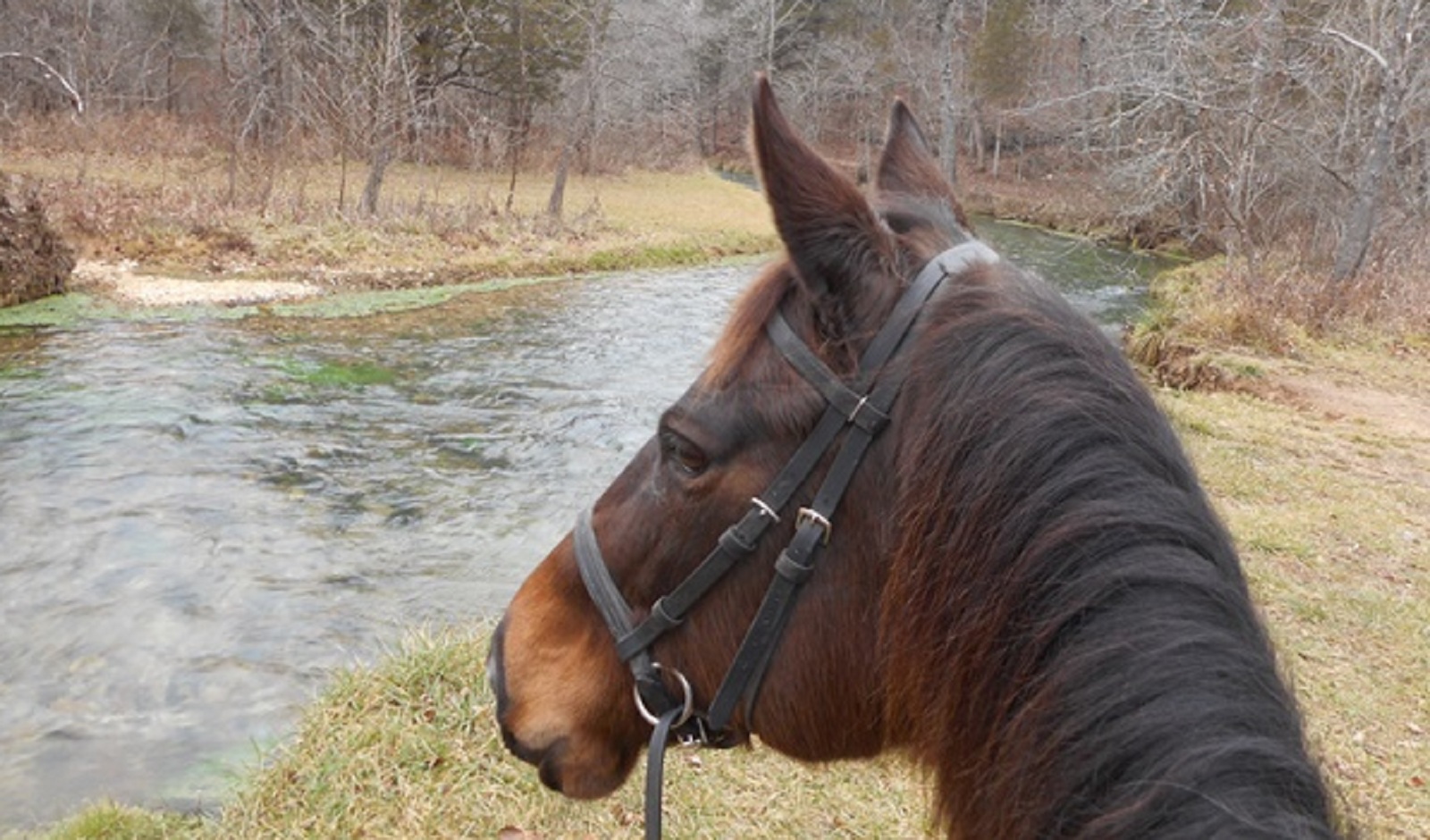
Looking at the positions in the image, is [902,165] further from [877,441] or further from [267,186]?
[267,186]

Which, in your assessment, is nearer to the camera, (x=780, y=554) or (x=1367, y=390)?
(x=780, y=554)

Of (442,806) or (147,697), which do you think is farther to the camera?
(147,697)

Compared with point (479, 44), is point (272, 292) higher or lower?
lower

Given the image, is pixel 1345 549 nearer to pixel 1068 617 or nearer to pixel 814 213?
pixel 1068 617

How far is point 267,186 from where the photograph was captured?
18.4m

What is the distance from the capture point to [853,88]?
4225cm

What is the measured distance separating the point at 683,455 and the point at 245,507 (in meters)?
6.67

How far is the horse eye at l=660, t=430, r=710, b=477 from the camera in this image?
1542 millimetres

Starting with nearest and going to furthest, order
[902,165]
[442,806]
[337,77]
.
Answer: [902,165] → [442,806] → [337,77]

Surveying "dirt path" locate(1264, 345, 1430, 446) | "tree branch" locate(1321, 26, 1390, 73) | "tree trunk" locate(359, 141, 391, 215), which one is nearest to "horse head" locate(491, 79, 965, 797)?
"dirt path" locate(1264, 345, 1430, 446)

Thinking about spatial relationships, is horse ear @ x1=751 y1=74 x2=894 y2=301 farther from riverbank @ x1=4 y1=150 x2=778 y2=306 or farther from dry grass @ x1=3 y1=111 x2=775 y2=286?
dry grass @ x1=3 y1=111 x2=775 y2=286

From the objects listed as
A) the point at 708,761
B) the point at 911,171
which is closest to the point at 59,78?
the point at 708,761

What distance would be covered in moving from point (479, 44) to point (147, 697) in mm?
27865

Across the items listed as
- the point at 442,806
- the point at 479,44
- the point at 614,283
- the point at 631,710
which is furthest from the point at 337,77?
the point at 631,710
